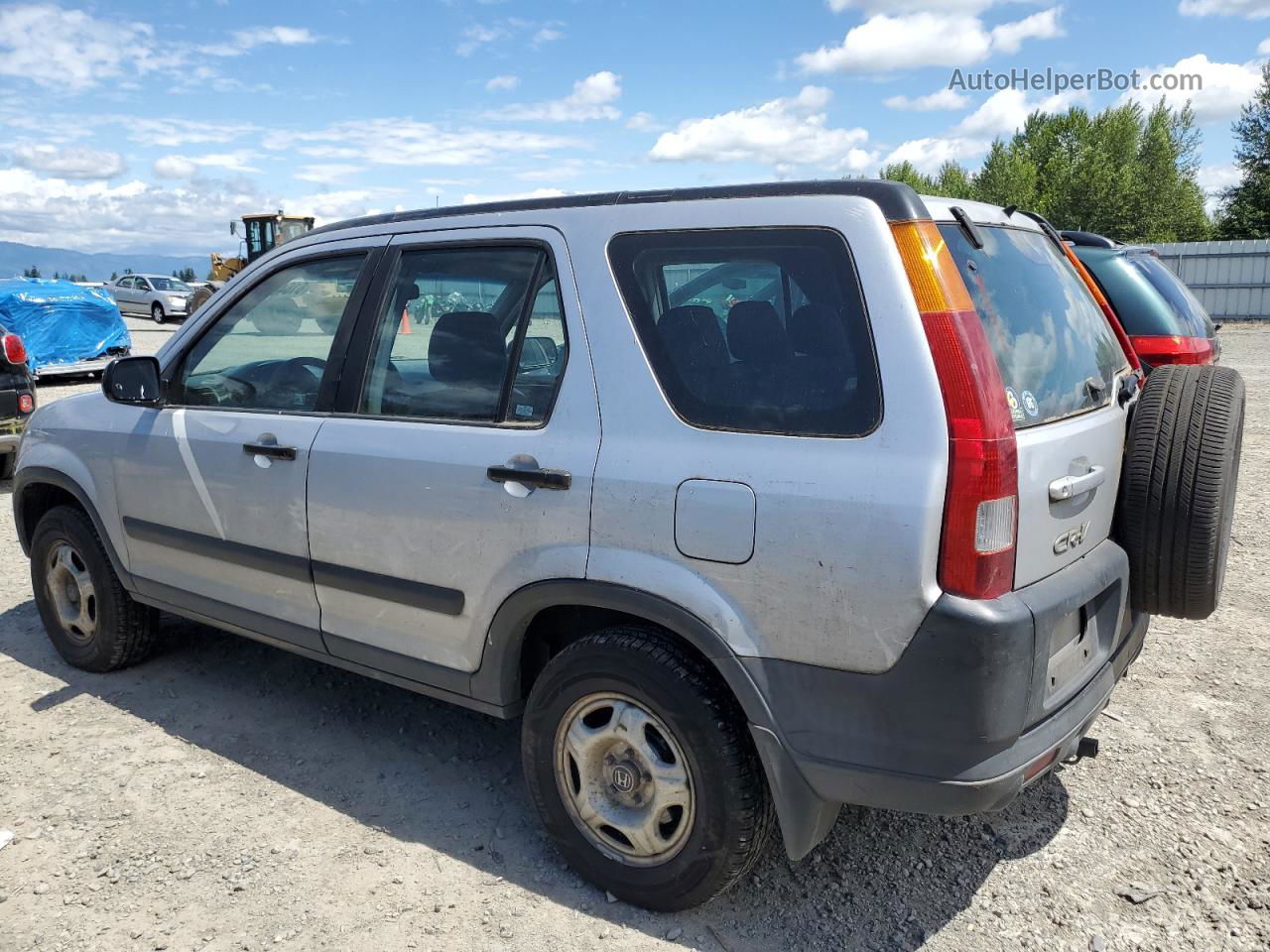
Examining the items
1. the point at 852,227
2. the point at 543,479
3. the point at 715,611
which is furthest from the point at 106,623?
the point at 852,227

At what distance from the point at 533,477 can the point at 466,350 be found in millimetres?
581

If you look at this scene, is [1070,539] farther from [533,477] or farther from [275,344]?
[275,344]

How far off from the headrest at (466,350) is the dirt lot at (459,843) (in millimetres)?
1471

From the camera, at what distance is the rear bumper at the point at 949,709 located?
2186 mm

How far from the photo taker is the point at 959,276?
2.34 m

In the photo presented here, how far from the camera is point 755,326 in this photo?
253cm

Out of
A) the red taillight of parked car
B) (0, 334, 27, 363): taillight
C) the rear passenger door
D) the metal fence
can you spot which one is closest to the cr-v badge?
the rear passenger door

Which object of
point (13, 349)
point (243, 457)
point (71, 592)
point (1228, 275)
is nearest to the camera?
point (243, 457)

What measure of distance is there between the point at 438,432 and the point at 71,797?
73.8 inches

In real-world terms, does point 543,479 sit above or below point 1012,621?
above

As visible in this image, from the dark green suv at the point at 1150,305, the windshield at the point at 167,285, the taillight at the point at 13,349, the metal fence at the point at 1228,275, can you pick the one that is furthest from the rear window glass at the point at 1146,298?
the windshield at the point at 167,285

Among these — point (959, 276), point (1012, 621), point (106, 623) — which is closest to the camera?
point (1012, 621)

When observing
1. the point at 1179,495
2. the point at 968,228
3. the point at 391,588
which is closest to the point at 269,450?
the point at 391,588

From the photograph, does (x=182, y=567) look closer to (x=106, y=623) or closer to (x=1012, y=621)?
(x=106, y=623)
